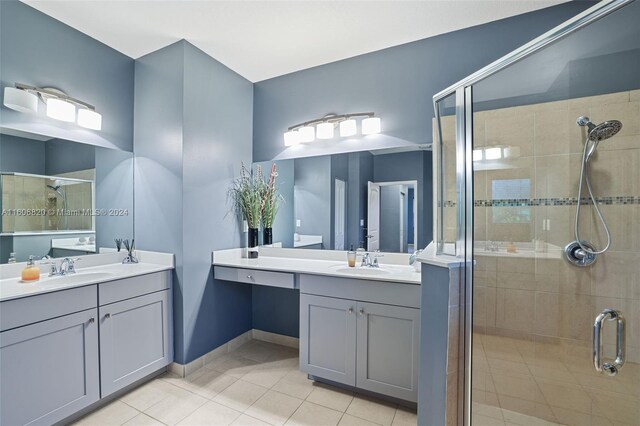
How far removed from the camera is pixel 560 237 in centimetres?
167

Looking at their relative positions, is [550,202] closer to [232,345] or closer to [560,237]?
[560,237]

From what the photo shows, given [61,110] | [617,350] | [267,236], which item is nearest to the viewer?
[617,350]

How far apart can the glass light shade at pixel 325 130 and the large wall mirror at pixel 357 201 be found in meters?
0.19

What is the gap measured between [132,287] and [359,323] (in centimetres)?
162

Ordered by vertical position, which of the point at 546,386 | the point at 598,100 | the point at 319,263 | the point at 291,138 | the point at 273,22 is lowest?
the point at 546,386

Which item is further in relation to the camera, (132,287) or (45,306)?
(132,287)

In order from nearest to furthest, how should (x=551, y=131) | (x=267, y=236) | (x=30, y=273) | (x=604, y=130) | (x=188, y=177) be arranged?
(x=604, y=130), (x=551, y=131), (x=30, y=273), (x=188, y=177), (x=267, y=236)

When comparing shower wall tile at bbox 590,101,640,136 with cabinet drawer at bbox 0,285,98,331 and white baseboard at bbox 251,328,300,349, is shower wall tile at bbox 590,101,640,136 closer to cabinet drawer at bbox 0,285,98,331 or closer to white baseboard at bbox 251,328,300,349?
white baseboard at bbox 251,328,300,349

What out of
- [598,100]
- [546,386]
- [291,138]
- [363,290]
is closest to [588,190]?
[598,100]

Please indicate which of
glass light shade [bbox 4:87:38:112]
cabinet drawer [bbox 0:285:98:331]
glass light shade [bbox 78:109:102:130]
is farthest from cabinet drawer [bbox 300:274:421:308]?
glass light shade [bbox 4:87:38:112]

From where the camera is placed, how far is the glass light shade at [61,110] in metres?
2.01

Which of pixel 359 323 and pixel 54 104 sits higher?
pixel 54 104

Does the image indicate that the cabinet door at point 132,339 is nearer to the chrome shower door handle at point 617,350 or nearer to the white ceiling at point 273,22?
the white ceiling at point 273,22

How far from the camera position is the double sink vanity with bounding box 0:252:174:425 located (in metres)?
1.50
